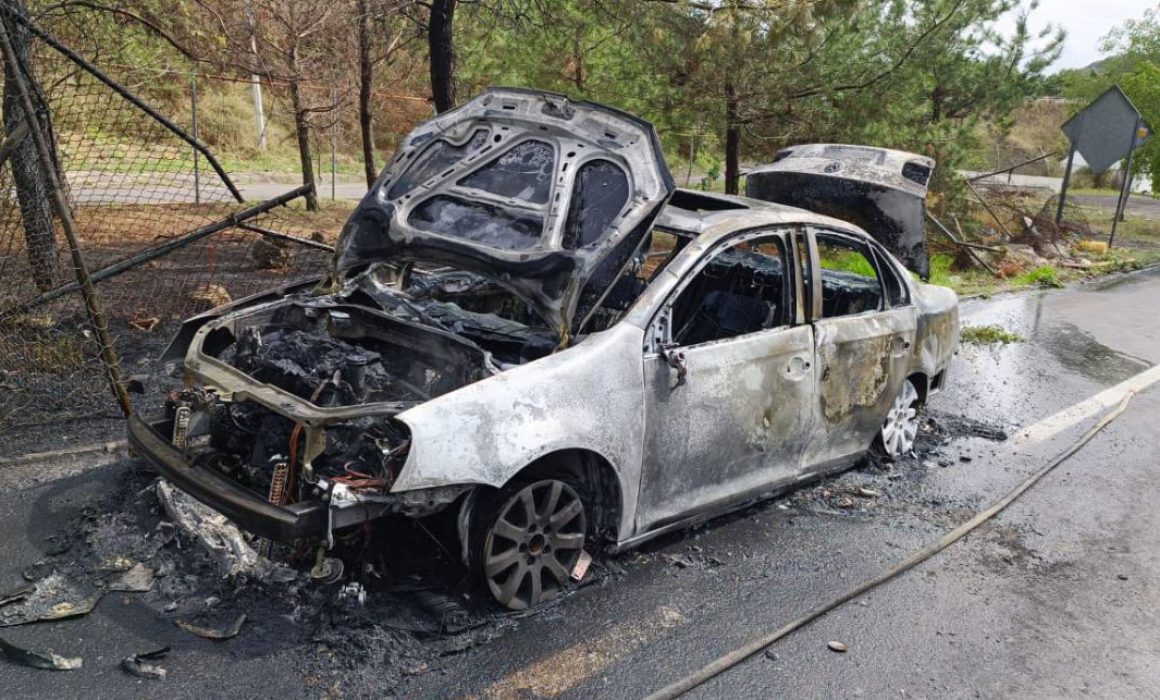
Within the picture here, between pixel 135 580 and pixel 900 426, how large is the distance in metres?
4.63

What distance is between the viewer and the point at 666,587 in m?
4.12

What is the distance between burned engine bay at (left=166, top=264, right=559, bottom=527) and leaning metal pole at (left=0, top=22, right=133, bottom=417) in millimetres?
985

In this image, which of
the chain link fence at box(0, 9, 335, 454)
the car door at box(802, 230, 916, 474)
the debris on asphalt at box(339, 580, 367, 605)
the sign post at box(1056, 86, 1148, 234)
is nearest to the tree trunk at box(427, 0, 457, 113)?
the chain link fence at box(0, 9, 335, 454)

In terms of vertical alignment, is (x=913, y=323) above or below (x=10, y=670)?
above

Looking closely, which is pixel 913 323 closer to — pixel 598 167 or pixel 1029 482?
pixel 1029 482

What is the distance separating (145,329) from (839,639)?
599 centimetres

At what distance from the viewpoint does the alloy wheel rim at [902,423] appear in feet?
19.0

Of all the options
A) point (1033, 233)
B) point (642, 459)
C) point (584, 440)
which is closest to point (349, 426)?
point (584, 440)


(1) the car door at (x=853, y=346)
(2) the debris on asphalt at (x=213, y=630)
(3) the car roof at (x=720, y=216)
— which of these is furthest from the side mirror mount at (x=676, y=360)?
(2) the debris on asphalt at (x=213, y=630)

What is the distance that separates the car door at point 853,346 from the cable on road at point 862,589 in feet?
2.43

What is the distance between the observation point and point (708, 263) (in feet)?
15.2

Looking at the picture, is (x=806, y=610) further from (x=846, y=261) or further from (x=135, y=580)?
(x=846, y=261)

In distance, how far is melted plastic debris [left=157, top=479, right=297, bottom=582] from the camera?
12.5ft

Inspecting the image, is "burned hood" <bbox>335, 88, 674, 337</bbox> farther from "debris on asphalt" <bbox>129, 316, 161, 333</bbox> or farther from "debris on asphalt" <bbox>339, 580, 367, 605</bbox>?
"debris on asphalt" <bbox>129, 316, 161, 333</bbox>
